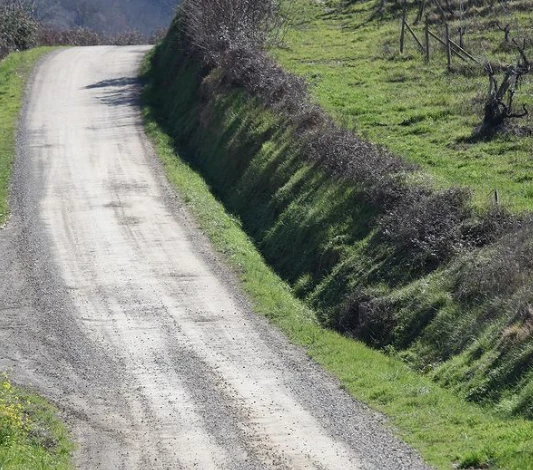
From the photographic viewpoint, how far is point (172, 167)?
31.0m

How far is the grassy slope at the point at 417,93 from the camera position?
22641mm

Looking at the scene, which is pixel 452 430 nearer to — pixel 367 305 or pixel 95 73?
pixel 367 305

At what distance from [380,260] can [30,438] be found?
841cm

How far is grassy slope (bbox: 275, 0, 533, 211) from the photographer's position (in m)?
22.6

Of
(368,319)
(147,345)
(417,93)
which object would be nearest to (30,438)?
(147,345)

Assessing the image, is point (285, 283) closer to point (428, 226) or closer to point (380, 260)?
point (380, 260)

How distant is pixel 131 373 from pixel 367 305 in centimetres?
444

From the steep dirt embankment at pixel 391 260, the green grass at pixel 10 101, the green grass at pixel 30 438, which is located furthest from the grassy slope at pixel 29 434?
the green grass at pixel 10 101

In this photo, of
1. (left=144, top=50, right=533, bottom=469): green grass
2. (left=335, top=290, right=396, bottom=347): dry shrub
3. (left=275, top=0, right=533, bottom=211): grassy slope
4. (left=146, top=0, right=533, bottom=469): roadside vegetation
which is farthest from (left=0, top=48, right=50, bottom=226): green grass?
(left=335, top=290, right=396, bottom=347): dry shrub

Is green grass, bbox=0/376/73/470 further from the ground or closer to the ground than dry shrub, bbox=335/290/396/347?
further from the ground

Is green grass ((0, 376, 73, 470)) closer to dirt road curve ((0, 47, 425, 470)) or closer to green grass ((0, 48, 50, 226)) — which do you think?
dirt road curve ((0, 47, 425, 470))

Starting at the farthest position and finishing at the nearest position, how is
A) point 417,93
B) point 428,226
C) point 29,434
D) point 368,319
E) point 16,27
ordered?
point 16,27
point 417,93
point 428,226
point 368,319
point 29,434

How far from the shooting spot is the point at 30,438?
522 inches

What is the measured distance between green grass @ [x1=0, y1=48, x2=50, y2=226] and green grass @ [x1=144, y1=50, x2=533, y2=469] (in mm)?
4690
